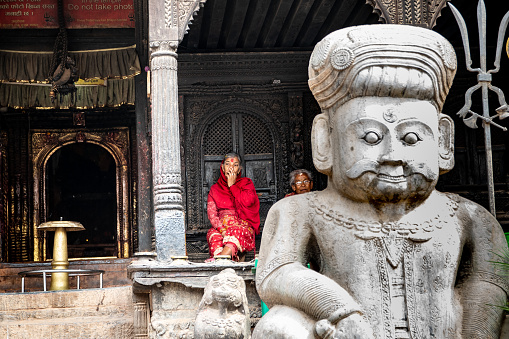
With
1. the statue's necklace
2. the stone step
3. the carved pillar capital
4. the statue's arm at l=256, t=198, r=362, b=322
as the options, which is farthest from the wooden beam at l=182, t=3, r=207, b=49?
the statue's necklace

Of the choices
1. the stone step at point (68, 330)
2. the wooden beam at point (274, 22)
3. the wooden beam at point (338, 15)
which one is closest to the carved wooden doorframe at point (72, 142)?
the wooden beam at point (274, 22)

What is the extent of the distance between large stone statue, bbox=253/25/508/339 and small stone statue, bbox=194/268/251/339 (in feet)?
2.87

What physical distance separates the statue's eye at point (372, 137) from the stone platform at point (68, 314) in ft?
13.9

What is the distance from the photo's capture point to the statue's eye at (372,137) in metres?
3.76

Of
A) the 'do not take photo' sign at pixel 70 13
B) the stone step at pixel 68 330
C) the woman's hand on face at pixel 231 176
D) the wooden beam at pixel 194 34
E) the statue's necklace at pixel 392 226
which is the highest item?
the 'do not take photo' sign at pixel 70 13

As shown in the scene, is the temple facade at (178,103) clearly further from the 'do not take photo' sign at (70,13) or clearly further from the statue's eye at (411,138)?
the statue's eye at (411,138)

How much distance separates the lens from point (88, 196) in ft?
48.0

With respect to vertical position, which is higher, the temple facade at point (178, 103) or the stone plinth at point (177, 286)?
the temple facade at point (178, 103)

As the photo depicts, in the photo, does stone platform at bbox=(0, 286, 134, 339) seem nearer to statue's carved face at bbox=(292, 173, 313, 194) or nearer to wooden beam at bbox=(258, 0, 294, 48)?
statue's carved face at bbox=(292, 173, 313, 194)

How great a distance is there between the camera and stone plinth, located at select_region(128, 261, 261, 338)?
665cm

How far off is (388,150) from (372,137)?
106mm

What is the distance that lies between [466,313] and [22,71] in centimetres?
918

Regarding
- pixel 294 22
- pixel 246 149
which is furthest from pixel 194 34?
pixel 246 149

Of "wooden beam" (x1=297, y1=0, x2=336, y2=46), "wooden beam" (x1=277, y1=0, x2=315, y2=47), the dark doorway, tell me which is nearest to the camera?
"wooden beam" (x1=277, y1=0, x2=315, y2=47)
